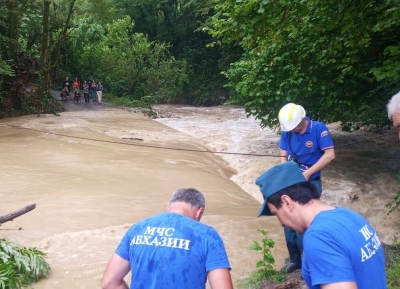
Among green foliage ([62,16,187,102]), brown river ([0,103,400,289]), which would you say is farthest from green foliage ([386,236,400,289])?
green foliage ([62,16,187,102])

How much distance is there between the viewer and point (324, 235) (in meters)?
1.79

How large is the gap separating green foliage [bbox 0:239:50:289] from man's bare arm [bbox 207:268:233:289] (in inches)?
123

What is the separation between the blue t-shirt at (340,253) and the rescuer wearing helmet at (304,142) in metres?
2.65

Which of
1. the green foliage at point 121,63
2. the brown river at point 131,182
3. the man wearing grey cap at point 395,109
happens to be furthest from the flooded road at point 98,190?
the green foliage at point 121,63

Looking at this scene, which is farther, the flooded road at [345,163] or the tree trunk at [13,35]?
the tree trunk at [13,35]

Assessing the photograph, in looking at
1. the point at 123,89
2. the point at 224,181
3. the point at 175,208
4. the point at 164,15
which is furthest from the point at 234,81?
the point at 164,15

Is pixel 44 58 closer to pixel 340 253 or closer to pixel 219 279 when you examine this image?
pixel 219 279

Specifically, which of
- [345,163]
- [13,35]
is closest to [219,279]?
[345,163]

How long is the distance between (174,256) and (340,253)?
35.1 inches

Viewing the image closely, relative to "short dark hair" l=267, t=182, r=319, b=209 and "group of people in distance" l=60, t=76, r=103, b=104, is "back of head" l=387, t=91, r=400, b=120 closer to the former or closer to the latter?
"short dark hair" l=267, t=182, r=319, b=209

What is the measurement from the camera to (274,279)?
509cm

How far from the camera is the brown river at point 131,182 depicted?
273 inches

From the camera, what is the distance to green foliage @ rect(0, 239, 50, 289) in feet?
15.9

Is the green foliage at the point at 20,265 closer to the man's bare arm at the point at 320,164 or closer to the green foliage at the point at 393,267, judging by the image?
the man's bare arm at the point at 320,164
